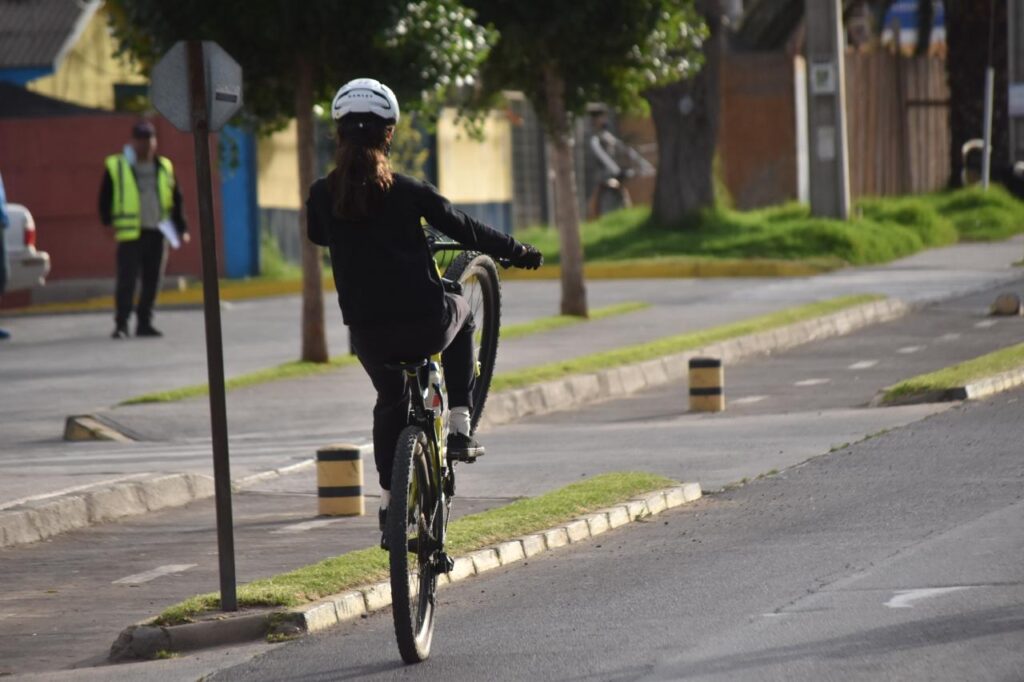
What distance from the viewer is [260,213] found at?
2830 cm

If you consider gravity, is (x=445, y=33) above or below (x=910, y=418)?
above

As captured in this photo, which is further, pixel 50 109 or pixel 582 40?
pixel 50 109

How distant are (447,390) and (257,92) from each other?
9.70 meters

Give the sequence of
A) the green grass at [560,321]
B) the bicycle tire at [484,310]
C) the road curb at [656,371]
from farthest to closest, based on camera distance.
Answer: the green grass at [560,321]
the road curb at [656,371]
the bicycle tire at [484,310]

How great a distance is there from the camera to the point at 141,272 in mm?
20672

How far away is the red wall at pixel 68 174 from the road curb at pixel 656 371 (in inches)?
369

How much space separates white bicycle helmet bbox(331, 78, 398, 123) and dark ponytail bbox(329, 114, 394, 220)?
2 cm

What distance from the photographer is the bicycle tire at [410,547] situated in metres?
6.75

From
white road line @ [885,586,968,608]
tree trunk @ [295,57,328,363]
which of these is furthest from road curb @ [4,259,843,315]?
white road line @ [885,586,968,608]

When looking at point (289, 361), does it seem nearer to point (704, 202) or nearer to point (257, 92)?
point (257, 92)

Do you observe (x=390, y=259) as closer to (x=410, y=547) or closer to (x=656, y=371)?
(x=410, y=547)

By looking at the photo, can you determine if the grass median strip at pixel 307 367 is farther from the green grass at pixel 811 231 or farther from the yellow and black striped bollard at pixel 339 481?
the green grass at pixel 811 231

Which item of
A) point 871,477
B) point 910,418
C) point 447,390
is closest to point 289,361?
point 910,418

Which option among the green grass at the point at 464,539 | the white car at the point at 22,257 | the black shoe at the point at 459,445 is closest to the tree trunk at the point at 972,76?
the white car at the point at 22,257
